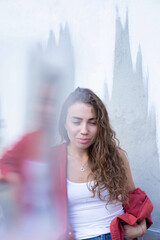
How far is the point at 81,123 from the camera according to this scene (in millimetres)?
729

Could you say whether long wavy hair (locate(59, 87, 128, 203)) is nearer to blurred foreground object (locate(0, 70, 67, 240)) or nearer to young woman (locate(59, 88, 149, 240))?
young woman (locate(59, 88, 149, 240))

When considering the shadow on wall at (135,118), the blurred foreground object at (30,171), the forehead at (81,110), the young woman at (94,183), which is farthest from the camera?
the shadow on wall at (135,118)

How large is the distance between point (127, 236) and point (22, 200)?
1.89 ft

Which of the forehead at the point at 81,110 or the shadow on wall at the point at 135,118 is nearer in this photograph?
the forehead at the point at 81,110

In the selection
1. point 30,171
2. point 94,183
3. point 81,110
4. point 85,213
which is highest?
point 81,110

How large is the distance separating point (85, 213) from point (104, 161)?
21cm

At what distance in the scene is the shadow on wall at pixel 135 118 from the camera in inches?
52.1

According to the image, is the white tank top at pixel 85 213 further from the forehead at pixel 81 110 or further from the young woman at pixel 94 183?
the forehead at pixel 81 110

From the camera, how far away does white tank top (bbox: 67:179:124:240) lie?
2.80 ft

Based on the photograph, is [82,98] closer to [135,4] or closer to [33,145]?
[33,145]

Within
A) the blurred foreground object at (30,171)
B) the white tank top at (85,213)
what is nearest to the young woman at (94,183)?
the white tank top at (85,213)

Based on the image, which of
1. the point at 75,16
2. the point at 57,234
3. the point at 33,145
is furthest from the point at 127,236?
the point at 75,16

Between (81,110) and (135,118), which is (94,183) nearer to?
(81,110)

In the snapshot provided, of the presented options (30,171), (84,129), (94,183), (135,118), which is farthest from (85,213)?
(135,118)
